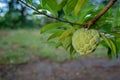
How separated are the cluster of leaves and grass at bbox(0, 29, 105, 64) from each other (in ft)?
13.4

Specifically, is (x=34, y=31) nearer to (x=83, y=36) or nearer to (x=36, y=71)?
(x=36, y=71)

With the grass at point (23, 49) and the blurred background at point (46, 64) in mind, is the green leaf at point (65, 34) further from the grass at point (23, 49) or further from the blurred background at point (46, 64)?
the grass at point (23, 49)

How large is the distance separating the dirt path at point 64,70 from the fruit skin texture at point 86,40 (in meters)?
4.09

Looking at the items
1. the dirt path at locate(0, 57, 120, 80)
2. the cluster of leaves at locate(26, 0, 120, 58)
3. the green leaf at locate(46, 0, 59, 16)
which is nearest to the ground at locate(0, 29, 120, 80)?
the dirt path at locate(0, 57, 120, 80)

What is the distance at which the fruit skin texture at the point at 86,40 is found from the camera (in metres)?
0.79

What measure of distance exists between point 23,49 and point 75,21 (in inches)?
251

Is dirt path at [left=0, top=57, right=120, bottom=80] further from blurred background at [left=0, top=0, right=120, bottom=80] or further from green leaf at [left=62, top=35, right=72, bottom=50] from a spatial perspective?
green leaf at [left=62, top=35, right=72, bottom=50]

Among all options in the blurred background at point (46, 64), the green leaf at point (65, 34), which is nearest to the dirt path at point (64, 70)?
the blurred background at point (46, 64)

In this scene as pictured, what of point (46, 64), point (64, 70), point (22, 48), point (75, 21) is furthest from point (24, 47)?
point (75, 21)

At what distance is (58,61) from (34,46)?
174 centimetres

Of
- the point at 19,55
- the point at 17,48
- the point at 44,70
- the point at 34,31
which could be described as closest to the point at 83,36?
the point at 44,70

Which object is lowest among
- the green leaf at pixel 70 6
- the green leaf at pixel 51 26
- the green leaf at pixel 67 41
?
the green leaf at pixel 67 41

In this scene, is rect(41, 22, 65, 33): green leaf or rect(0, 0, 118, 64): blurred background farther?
rect(0, 0, 118, 64): blurred background

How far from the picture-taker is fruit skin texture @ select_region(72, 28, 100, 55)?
0.79 meters
